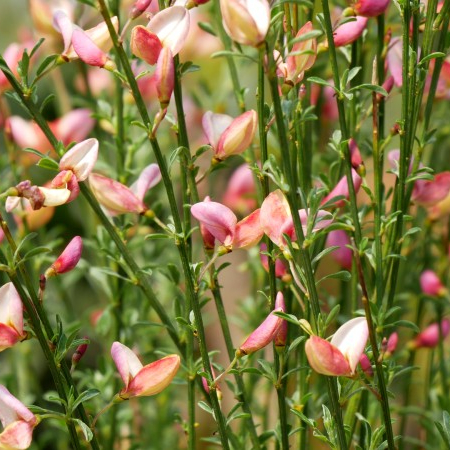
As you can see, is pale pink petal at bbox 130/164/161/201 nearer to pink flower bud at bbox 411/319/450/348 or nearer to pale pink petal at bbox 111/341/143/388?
pale pink petal at bbox 111/341/143/388

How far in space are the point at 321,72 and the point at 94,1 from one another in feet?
1.12

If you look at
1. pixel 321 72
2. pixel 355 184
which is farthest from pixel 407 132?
pixel 321 72

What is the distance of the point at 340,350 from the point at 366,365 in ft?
0.20

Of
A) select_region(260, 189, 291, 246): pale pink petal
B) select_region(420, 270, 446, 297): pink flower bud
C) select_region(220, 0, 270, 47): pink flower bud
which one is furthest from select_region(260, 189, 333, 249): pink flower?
select_region(420, 270, 446, 297): pink flower bud

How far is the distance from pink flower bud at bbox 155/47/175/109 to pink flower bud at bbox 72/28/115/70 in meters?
0.04

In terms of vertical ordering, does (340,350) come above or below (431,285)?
above

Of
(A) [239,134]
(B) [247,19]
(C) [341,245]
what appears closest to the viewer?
(B) [247,19]

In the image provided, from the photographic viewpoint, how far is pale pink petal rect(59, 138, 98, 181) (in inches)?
21.2

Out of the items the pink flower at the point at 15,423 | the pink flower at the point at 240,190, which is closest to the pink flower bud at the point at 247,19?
the pink flower at the point at 15,423

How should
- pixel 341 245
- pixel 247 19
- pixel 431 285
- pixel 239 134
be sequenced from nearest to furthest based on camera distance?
pixel 247 19 → pixel 239 134 → pixel 341 245 → pixel 431 285

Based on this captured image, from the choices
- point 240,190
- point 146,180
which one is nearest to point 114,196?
point 146,180

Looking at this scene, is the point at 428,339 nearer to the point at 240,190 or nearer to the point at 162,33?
the point at 240,190

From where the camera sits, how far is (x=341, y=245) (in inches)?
27.1

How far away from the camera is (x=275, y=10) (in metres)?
0.48
